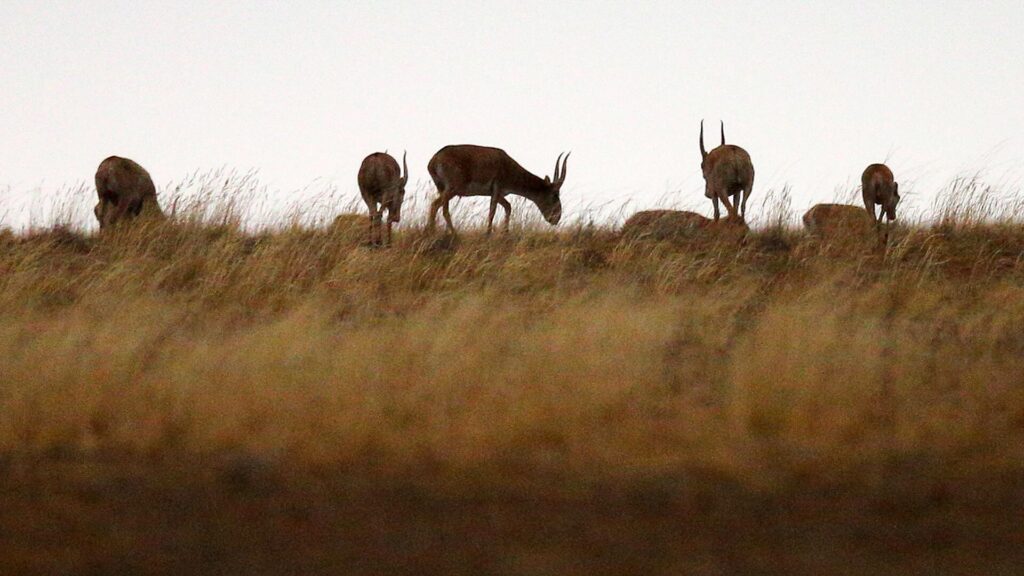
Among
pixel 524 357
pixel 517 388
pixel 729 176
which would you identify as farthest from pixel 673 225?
pixel 517 388

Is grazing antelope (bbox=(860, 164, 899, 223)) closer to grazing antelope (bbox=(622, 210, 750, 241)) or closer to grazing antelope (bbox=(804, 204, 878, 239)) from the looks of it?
grazing antelope (bbox=(804, 204, 878, 239))

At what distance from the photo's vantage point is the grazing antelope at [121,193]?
50.7ft

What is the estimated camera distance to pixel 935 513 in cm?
470

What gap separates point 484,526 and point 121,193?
12149 mm

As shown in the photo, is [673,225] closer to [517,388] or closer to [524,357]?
[524,357]

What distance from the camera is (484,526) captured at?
4516 millimetres

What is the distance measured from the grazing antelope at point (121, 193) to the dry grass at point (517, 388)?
10.6 feet

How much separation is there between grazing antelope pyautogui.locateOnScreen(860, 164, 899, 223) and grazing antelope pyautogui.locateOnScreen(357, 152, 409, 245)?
19.0 ft

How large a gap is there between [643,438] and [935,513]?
59.9 inches

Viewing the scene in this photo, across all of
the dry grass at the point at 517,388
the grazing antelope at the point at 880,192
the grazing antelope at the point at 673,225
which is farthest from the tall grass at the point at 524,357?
the grazing antelope at the point at 880,192

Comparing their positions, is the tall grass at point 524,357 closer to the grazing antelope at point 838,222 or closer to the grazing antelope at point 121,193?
the grazing antelope at point 838,222

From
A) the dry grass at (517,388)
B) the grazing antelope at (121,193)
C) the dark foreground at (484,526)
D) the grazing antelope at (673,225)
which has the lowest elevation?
the dark foreground at (484,526)

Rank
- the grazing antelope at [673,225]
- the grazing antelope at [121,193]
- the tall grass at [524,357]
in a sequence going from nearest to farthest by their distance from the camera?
1. the tall grass at [524,357]
2. the grazing antelope at [673,225]
3. the grazing antelope at [121,193]

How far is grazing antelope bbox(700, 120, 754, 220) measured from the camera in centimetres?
1616
